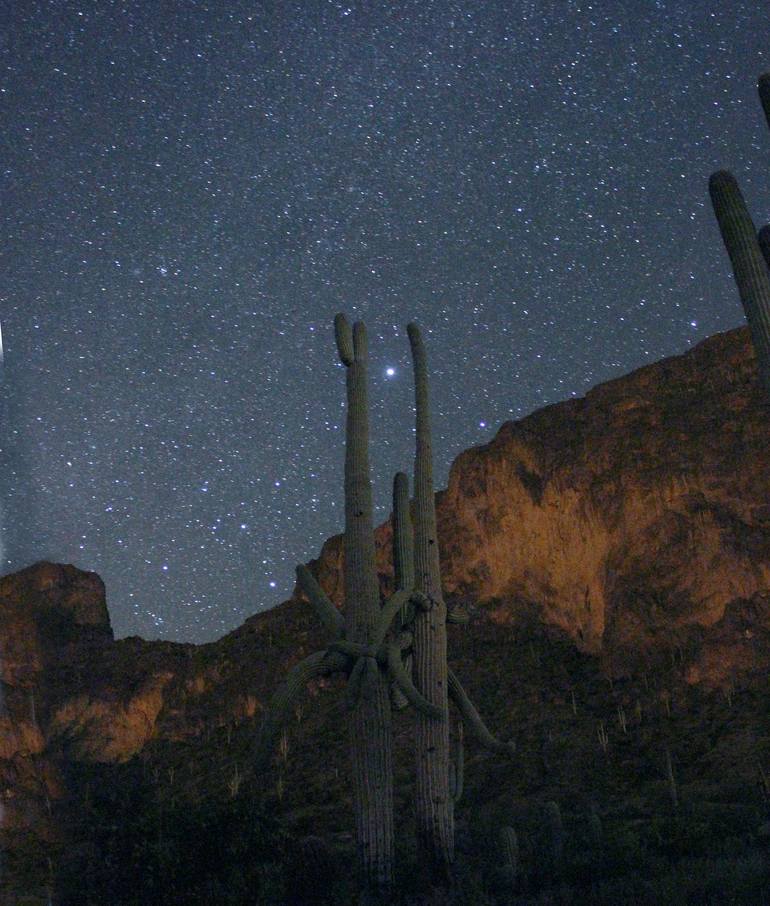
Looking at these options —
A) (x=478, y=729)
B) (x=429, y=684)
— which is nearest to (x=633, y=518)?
(x=478, y=729)

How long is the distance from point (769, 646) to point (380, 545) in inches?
817

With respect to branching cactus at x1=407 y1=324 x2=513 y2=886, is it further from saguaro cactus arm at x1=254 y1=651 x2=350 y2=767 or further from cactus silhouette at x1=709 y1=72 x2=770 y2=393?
cactus silhouette at x1=709 y1=72 x2=770 y2=393

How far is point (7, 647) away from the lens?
47031 mm

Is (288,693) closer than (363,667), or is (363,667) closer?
(288,693)

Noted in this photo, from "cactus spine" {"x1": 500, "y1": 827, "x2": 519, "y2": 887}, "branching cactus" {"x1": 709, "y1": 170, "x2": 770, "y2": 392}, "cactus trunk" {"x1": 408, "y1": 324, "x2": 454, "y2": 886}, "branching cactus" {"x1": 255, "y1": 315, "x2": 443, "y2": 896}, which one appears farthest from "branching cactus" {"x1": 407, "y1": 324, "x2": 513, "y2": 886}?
"branching cactus" {"x1": 709, "y1": 170, "x2": 770, "y2": 392}

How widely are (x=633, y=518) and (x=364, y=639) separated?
2731 cm

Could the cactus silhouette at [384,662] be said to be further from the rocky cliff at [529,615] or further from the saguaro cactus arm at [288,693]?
the rocky cliff at [529,615]

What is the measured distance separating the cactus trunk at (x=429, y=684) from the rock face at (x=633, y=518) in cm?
2025

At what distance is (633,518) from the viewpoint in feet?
123

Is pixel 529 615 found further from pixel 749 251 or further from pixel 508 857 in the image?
pixel 749 251

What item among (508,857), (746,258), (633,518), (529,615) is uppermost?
(633,518)

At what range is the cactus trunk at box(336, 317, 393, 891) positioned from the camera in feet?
37.7

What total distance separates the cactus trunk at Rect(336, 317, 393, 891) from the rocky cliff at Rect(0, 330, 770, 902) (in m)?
18.5

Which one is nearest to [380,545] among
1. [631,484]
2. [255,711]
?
[255,711]
